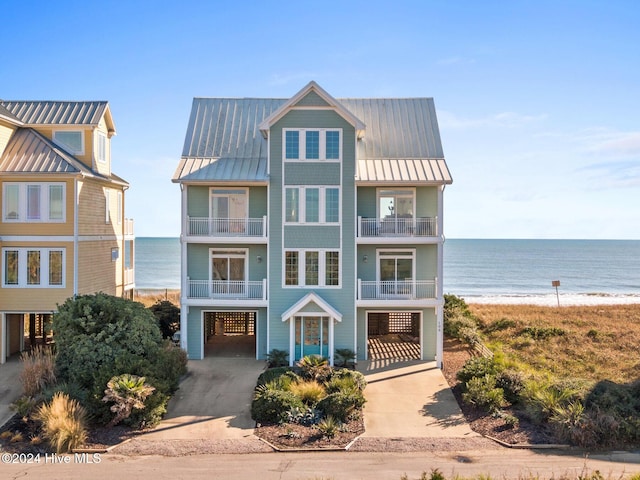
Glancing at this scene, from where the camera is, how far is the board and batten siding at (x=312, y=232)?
20281 mm

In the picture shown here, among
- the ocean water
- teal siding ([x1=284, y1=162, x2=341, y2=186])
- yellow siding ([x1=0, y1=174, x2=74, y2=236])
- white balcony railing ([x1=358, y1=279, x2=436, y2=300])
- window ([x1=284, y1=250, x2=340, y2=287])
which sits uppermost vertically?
teal siding ([x1=284, y1=162, x2=341, y2=186])

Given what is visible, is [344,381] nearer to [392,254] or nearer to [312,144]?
[392,254]

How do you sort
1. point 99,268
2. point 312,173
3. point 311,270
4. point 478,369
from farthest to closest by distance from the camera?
point 99,268 → point 311,270 → point 312,173 → point 478,369

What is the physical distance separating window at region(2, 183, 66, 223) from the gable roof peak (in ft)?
30.5

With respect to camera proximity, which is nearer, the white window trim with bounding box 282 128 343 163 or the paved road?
the paved road

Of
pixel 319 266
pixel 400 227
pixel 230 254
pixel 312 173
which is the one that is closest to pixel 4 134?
pixel 230 254

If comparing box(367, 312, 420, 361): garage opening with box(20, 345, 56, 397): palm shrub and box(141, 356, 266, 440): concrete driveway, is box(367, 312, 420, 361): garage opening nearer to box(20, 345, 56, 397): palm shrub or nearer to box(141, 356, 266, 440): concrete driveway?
box(141, 356, 266, 440): concrete driveway

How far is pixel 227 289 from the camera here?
21062 mm

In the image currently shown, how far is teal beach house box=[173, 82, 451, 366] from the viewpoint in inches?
799

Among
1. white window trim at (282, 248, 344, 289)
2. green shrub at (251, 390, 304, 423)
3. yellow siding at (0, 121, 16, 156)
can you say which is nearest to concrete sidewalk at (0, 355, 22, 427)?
green shrub at (251, 390, 304, 423)

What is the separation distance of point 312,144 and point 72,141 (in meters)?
11.7

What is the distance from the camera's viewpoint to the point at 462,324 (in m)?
24.0

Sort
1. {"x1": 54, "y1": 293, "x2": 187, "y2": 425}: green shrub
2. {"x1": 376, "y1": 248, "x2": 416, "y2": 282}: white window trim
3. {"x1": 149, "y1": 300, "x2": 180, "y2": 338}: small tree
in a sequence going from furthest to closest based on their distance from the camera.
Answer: {"x1": 149, "y1": 300, "x2": 180, "y2": 338}: small tree, {"x1": 376, "y1": 248, "x2": 416, "y2": 282}: white window trim, {"x1": 54, "y1": 293, "x2": 187, "y2": 425}: green shrub

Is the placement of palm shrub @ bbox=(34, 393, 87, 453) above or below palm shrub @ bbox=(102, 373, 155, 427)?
below
